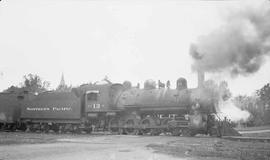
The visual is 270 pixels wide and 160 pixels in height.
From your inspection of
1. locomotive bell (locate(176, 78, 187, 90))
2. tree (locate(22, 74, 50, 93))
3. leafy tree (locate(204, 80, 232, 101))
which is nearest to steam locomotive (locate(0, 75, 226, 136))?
locomotive bell (locate(176, 78, 187, 90))

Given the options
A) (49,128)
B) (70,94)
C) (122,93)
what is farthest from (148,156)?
(49,128)

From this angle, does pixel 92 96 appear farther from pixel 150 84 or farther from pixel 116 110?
pixel 150 84

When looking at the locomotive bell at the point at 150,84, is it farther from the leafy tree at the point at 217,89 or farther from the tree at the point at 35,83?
the tree at the point at 35,83

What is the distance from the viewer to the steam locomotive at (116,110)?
20156mm

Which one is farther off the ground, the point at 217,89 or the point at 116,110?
the point at 217,89

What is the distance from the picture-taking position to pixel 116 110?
23734 mm

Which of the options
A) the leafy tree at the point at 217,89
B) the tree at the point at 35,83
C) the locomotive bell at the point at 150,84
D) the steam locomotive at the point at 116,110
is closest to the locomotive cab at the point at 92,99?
the steam locomotive at the point at 116,110

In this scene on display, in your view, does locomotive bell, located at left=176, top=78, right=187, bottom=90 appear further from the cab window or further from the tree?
the tree

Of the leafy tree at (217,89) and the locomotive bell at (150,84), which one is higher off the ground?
the locomotive bell at (150,84)

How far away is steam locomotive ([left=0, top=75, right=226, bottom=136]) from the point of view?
20.2 metres

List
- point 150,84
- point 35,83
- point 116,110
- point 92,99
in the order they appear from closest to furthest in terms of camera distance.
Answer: point 150,84
point 116,110
point 92,99
point 35,83

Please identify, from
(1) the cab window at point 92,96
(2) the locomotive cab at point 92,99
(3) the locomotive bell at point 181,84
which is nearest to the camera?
(3) the locomotive bell at point 181,84

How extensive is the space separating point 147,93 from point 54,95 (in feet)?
28.1

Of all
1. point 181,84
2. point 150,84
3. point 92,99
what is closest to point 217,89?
point 181,84
